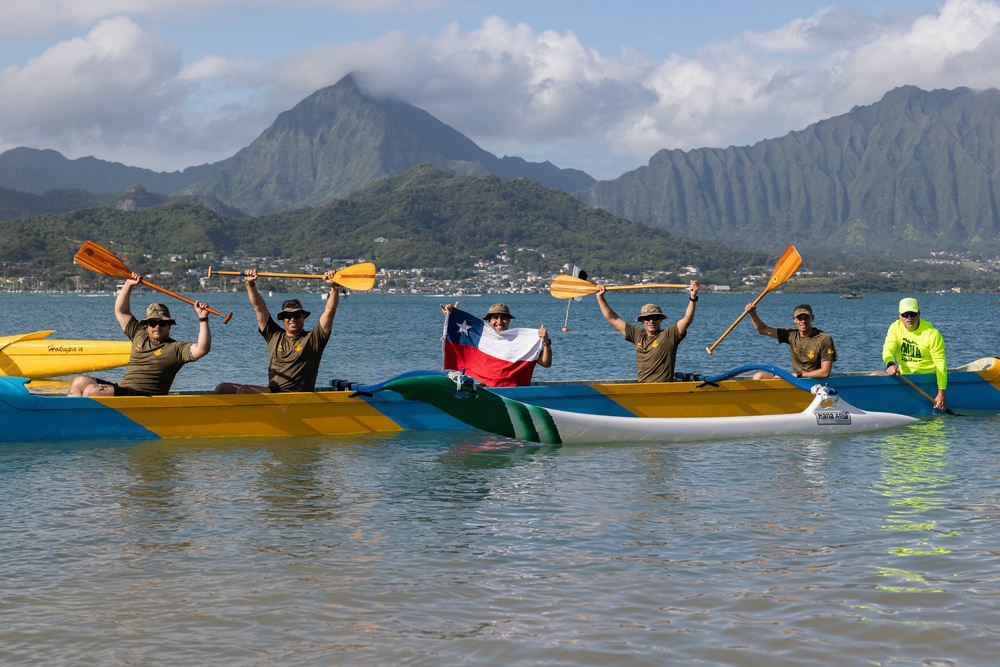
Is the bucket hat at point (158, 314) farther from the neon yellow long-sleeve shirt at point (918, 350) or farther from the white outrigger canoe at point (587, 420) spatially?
the neon yellow long-sleeve shirt at point (918, 350)

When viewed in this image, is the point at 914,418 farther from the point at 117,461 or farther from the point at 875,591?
the point at 117,461

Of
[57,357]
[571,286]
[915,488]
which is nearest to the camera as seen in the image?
[915,488]

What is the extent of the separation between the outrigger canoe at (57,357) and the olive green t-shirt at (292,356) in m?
9.86

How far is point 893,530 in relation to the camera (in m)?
9.55

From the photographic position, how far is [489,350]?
1535 cm

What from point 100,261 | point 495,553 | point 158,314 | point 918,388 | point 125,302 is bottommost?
point 495,553

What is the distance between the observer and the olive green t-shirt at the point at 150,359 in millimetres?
13508

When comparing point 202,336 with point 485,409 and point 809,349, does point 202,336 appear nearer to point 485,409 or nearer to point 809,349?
point 485,409

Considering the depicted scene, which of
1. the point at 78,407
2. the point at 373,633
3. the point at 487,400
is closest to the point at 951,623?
→ the point at 373,633

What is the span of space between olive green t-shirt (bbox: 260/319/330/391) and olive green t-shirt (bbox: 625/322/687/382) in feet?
14.7

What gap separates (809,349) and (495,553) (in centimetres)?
890

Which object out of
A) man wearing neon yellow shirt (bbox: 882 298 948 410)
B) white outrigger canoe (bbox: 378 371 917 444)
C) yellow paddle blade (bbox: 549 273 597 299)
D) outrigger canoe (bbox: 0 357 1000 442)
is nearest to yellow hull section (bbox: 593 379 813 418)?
outrigger canoe (bbox: 0 357 1000 442)

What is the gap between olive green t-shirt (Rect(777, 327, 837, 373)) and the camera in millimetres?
15977

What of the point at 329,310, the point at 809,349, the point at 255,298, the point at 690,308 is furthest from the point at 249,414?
the point at 809,349
